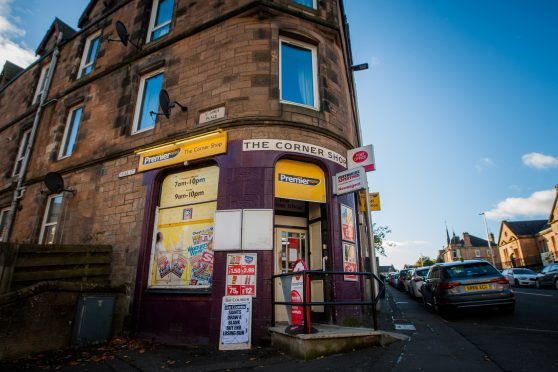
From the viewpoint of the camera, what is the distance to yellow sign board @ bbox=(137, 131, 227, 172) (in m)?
7.79

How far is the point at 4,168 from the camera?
47.7 ft

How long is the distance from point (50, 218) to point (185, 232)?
22.4 ft

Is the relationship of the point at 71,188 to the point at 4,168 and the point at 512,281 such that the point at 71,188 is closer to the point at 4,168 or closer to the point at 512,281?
the point at 4,168

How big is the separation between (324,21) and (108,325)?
10.3 m

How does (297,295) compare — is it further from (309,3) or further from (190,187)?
(309,3)

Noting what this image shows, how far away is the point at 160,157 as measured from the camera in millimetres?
8680

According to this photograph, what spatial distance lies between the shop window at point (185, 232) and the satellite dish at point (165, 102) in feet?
6.01

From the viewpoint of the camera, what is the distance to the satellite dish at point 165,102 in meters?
8.66

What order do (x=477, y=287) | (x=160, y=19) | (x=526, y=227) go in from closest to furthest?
(x=477, y=287) < (x=160, y=19) < (x=526, y=227)

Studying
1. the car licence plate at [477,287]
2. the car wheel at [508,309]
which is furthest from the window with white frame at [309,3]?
the car wheel at [508,309]

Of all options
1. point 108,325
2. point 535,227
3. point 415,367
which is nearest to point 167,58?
point 108,325

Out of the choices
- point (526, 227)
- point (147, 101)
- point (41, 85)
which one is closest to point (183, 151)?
point (147, 101)

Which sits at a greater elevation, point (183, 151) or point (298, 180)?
point (183, 151)

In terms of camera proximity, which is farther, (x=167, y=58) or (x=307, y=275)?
(x=167, y=58)
